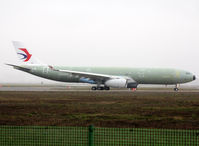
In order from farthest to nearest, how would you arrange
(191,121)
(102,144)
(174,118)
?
(174,118) → (191,121) → (102,144)

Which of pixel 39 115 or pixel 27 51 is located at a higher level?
pixel 27 51

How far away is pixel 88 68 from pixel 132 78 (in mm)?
6891

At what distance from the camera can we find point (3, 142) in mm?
8758

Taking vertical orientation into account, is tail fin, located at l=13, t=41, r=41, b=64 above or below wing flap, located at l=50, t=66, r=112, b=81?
above

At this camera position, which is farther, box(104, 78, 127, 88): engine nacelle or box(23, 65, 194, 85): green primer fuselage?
box(23, 65, 194, 85): green primer fuselage

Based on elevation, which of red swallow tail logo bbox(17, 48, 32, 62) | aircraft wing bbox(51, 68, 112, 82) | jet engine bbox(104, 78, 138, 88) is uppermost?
red swallow tail logo bbox(17, 48, 32, 62)

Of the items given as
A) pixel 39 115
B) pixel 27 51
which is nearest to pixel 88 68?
pixel 27 51

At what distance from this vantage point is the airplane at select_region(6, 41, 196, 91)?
43.2 meters

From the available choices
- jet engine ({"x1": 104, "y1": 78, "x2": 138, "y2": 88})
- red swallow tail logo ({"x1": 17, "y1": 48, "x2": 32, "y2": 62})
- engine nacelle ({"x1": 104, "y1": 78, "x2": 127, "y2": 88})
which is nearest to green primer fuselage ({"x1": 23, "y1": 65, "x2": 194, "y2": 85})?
jet engine ({"x1": 104, "y1": 78, "x2": 138, "y2": 88})

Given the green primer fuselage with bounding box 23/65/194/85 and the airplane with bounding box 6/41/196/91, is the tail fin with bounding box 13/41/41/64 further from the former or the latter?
the green primer fuselage with bounding box 23/65/194/85

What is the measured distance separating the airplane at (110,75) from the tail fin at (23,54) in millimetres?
1099

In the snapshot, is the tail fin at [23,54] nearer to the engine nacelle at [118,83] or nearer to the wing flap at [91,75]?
the wing flap at [91,75]

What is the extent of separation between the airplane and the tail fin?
1.10 metres

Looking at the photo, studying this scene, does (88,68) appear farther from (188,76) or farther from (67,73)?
(188,76)
